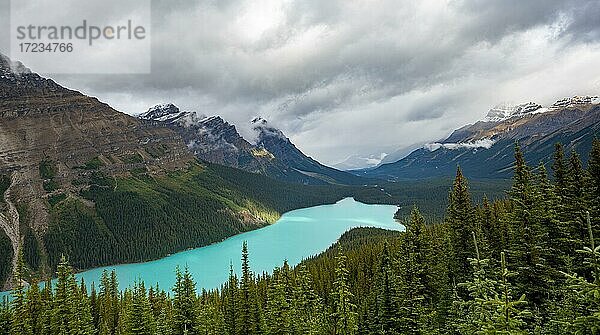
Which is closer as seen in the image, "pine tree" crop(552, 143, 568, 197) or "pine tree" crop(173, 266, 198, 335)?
"pine tree" crop(173, 266, 198, 335)

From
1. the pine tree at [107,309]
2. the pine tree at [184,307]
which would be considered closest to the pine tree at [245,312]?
the pine tree at [184,307]

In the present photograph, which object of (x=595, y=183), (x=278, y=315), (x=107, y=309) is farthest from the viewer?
(x=107, y=309)

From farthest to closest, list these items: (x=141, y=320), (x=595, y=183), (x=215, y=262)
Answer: (x=215, y=262)
(x=141, y=320)
(x=595, y=183)

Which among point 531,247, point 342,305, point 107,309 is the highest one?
point 531,247

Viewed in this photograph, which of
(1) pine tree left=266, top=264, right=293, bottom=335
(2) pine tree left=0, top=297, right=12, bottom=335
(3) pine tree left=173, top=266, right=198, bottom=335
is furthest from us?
(2) pine tree left=0, top=297, right=12, bottom=335

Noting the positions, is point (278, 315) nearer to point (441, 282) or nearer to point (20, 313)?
point (441, 282)

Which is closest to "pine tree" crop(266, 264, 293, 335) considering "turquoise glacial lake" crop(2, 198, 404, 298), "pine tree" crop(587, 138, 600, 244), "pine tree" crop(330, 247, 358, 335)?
"pine tree" crop(330, 247, 358, 335)

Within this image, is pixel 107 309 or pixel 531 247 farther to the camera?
pixel 107 309

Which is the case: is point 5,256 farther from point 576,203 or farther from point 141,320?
point 576,203

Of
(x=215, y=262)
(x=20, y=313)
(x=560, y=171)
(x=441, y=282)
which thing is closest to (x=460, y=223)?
(x=441, y=282)

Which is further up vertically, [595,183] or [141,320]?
[595,183]

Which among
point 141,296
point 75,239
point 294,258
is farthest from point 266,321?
point 75,239

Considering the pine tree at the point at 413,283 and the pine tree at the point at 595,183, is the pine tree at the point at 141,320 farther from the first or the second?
the pine tree at the point at 595,183

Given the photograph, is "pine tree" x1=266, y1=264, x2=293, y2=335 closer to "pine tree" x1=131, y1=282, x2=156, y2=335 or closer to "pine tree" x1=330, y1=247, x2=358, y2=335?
"pine tree" x1=330, y1=247, x2=358, y2=335
